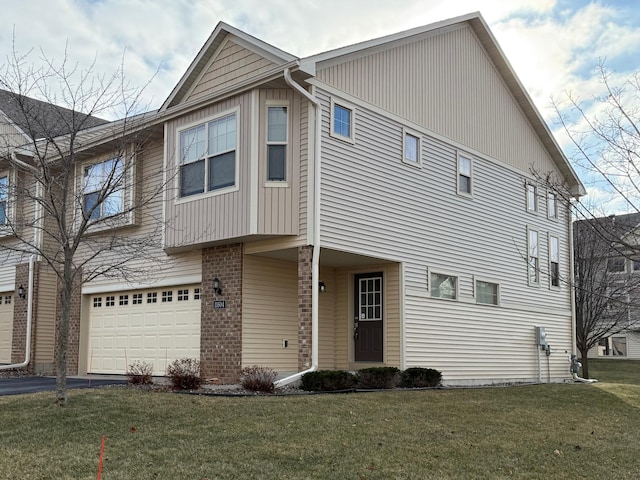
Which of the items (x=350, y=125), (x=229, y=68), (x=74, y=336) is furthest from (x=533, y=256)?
(x=74, y=336)

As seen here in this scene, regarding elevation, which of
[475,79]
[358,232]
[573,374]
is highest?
[475,79]

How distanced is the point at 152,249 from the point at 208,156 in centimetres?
297

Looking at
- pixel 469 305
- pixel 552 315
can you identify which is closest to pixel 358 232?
pixel 469 305

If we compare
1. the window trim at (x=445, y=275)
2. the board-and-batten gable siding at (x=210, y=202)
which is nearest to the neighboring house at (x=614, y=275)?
the window trim at (x=445, y=275)

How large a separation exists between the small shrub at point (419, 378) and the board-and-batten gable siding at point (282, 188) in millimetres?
3643

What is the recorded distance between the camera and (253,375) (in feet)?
38.8

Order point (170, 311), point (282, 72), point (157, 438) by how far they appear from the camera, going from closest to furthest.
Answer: point (157, 438) → point (282, 72) → point (170, 311)

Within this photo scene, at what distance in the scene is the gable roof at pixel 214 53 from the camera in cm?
1299

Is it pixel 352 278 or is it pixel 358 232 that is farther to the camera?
pixel 352 278

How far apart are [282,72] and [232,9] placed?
9.18ft

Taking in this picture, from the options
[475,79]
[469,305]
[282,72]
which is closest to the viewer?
[282,72]

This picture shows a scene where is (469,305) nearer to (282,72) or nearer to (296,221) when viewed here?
(296,221)

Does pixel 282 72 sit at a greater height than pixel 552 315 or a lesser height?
greater

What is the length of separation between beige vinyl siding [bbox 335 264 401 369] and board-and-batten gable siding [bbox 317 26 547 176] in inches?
145
